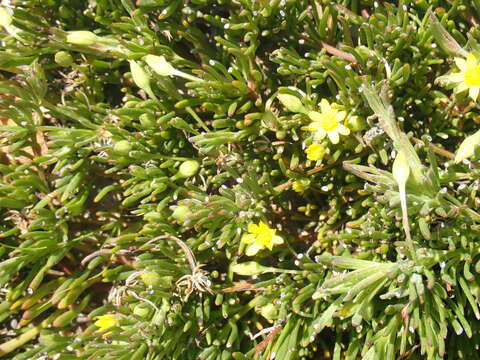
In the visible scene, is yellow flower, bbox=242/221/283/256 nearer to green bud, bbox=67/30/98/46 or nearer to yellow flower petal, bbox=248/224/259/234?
yellow flower petal, bbox=248/224/259/234

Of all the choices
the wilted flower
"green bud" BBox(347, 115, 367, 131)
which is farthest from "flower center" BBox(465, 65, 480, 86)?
the wilted flower

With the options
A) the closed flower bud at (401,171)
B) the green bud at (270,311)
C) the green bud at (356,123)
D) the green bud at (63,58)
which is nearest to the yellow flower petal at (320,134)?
the green bud at (356,123)

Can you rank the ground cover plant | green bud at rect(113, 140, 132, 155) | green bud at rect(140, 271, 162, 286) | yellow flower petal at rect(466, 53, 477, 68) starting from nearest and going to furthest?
yellow flower petal at rect(466, 53, 477, 68) → the ground cover plant → green bud at rect(140, 271, 162, 286) → green bud at rect(113, 140, 132, 155)

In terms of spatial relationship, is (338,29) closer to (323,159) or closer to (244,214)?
(323,159)

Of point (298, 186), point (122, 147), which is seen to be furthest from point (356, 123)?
point (122, 147)

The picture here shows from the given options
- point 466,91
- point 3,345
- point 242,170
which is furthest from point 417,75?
point 3,345

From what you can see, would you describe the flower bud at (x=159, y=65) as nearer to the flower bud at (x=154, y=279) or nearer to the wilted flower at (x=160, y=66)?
the wilted flower at (x=160, y=66)
